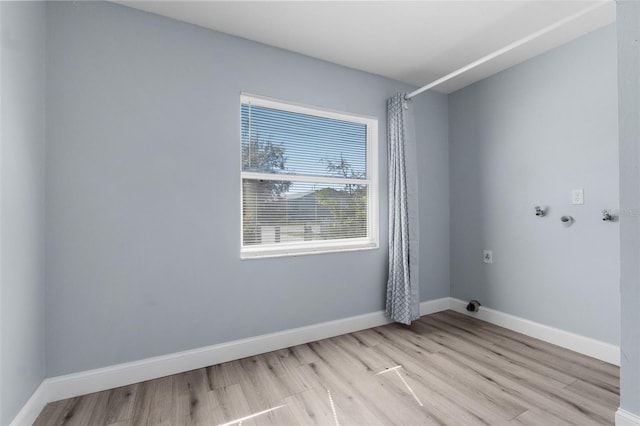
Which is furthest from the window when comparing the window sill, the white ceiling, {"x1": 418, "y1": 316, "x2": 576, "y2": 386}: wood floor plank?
{"x1": 418, "y1": 316, "x2": 576, "y2": 386}: wood floor plank

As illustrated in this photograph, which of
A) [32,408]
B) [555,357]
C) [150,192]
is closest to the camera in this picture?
[32,408]

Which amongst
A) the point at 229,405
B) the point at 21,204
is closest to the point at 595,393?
the point at 229,405

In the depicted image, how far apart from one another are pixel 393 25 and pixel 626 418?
2.60 meters

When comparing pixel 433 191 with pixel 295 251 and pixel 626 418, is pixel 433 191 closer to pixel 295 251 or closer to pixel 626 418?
pixel 295 251

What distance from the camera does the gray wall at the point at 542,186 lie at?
2146 mm

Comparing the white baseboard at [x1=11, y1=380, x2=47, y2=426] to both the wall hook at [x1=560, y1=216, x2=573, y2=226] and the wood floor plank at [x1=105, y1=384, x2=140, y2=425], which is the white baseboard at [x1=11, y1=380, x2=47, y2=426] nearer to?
the wood floor plank at [x1=105, y1=384, x2=140, y2=425]

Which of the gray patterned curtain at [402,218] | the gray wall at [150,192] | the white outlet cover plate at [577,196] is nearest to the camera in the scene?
the gray wall at [150,192]

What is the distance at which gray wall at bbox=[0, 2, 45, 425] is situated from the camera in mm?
1328

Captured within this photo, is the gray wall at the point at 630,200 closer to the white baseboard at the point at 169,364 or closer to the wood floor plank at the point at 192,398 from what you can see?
the white baseboard at the point at 169,364

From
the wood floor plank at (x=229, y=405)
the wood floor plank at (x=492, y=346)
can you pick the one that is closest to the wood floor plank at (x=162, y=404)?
the wood floor plank at (x=229, y=405)

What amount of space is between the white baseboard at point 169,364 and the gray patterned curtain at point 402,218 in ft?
1.17

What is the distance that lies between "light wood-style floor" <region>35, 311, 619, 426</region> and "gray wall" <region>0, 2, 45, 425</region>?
0.38 meters

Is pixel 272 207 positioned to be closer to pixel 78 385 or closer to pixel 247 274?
pixel 247 274

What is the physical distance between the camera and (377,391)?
1.78 meters
